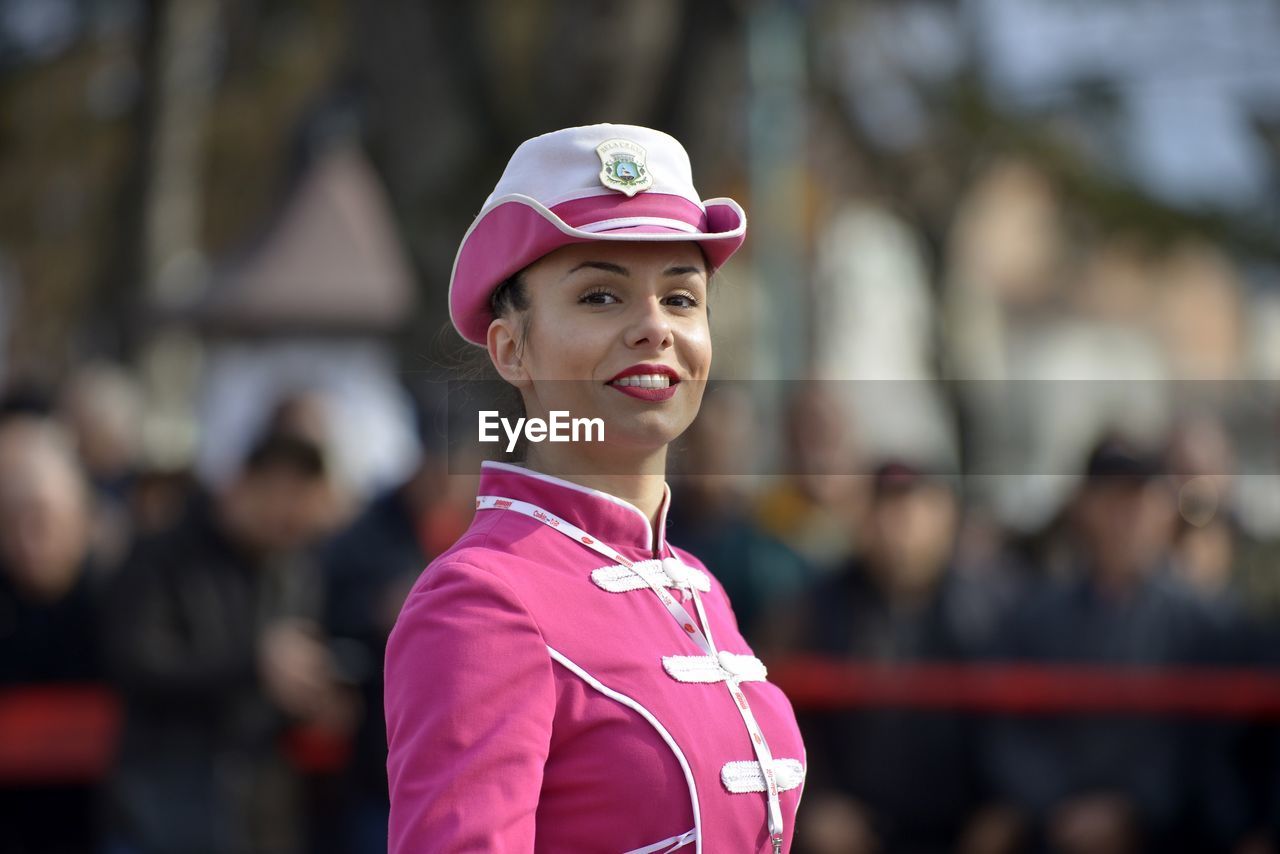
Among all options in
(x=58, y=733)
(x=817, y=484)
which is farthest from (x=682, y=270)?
(x=817, y=484)

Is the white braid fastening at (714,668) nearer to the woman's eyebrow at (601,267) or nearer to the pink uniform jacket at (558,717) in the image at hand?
the pink uniform jacket at (558,717)

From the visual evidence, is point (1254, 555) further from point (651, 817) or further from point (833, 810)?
point (651, 817)

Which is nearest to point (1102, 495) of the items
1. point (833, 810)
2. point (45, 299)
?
point (833, 810)

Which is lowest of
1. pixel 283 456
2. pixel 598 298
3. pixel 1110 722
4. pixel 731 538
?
pixel 1110 722

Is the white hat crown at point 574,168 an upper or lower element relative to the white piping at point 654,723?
upper

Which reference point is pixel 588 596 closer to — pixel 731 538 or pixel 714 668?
pixel 714 668

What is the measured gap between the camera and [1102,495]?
20.2 feet

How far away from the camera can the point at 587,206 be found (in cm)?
227

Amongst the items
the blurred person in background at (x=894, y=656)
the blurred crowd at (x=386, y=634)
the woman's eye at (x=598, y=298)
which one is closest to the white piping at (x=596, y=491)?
the woman's eye at (x=598, y=298)

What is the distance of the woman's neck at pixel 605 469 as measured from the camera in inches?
93.7

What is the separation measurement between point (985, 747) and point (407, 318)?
447cm

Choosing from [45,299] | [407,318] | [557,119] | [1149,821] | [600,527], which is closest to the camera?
[600,527]

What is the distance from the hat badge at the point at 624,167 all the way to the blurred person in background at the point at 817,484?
4834 millimetres

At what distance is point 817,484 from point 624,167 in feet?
17.3
